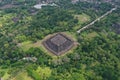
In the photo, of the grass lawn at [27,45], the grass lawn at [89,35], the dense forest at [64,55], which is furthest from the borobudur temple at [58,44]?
the grass lawn at [89,35]

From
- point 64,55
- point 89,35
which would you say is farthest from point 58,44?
point 89,35

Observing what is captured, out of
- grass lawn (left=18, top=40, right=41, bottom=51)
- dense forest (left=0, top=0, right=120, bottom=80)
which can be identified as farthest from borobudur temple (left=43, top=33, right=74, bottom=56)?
grass lawn (left=18, top=40, right=41, bottom=51)

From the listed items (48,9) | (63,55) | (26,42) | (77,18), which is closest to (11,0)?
(48,9)

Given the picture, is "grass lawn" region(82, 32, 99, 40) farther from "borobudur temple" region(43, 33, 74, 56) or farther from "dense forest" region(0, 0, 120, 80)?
"borobudur temple" region(43, 33, 74, 56)

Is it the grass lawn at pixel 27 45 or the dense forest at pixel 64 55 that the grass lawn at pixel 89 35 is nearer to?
the dense forest at pixel 64 55

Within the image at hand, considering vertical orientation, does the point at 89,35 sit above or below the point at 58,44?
below

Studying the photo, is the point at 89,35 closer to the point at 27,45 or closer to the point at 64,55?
the point at 64,55
